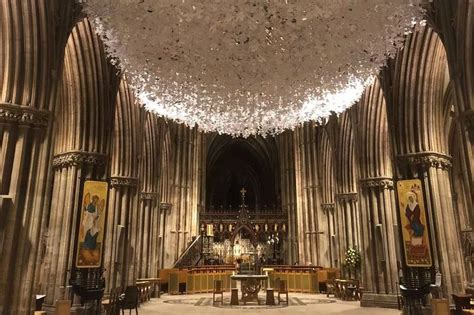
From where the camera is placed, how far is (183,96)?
27.1 ft

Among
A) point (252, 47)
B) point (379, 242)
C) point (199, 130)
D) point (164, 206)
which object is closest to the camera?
point (252, 47)

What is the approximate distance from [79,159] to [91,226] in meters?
2.28

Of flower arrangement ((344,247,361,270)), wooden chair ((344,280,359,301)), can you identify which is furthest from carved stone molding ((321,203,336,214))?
wooden chair ((344,280,359,301))

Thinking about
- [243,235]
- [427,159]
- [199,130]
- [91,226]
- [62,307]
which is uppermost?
[199,130]

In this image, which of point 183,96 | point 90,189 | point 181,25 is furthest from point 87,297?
point 181,25

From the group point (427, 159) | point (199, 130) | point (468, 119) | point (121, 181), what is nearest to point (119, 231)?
point (121, 181)

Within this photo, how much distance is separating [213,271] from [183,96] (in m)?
14.0

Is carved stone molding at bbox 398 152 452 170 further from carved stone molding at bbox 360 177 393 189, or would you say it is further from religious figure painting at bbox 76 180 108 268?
religious figure painting at bbox 76 180 108 268

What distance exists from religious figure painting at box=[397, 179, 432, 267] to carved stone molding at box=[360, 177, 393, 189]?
12.1 feet

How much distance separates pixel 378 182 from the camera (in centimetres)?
1494

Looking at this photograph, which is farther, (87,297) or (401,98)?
(401,98)

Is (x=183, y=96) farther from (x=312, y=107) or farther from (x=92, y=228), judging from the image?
(x=92, y=228)

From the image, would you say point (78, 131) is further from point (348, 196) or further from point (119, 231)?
point (348, 196)

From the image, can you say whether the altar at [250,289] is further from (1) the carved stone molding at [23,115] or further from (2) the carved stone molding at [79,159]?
(1) the carved stone molding at [23,115]
